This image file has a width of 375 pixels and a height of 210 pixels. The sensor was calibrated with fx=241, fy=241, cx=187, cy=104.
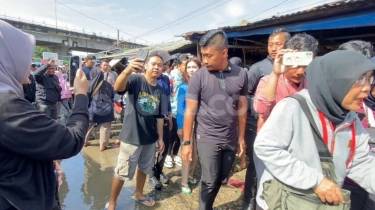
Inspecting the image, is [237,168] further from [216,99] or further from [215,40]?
[215,40]

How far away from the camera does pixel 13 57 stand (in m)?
1.08

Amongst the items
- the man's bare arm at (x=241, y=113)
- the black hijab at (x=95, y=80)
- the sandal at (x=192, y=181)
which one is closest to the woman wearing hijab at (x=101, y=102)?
the black hijab at (x=95, y=80)

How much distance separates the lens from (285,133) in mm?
1332

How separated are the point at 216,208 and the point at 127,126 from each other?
1508 millimetres

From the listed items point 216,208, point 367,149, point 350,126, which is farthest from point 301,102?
point 216,208

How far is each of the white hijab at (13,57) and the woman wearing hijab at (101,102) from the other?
3793 millimetres

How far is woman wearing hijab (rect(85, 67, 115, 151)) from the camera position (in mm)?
4844

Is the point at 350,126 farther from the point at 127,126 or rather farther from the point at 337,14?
the point at 337,14

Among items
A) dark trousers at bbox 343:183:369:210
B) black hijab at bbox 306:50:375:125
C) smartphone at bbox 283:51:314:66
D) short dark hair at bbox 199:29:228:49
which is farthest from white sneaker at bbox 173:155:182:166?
black hijab at bbox 306:50:375:125

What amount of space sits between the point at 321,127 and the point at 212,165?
48.4 inches

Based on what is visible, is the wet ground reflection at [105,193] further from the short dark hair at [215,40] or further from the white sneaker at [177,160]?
the short dark hair at [215,40]

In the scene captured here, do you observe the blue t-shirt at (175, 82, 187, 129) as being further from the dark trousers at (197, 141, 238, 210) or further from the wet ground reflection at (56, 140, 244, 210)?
the dark trousers at (197, 141, 238, 210)

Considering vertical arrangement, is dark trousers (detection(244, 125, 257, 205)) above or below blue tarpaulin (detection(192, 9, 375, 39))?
below

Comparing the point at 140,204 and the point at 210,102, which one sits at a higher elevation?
the point at 210,102
